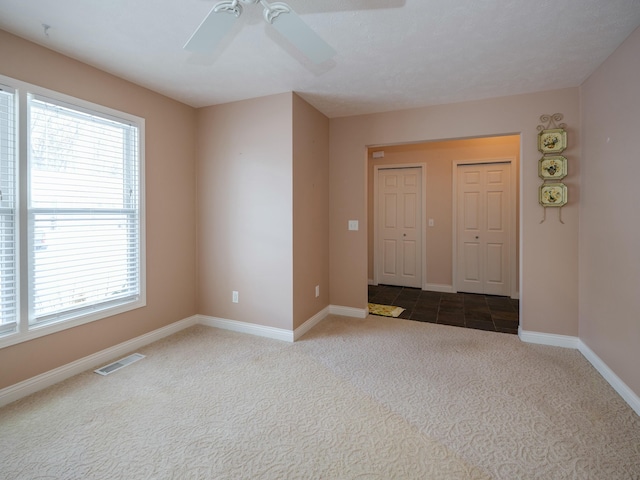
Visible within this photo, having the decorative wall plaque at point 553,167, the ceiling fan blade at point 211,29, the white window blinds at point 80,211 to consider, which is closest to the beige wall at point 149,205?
the white window blinds at point 80,211

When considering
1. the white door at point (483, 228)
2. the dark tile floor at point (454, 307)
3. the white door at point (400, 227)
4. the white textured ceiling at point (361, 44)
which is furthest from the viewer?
the white door at point (400, 227)

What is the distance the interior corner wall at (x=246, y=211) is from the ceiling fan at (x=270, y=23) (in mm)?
1384

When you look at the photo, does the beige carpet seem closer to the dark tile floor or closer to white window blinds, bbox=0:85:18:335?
white window blinds, bbox=0:85:18:335

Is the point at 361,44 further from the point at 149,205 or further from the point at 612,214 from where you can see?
the point at 149,205

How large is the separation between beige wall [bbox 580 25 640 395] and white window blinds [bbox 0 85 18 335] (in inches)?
162

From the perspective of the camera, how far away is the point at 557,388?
2264mm

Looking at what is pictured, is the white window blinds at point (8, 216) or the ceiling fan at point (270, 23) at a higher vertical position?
the ceiling fan at point (270, 23)

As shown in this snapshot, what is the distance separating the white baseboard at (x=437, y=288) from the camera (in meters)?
5.17

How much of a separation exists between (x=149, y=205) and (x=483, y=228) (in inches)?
184

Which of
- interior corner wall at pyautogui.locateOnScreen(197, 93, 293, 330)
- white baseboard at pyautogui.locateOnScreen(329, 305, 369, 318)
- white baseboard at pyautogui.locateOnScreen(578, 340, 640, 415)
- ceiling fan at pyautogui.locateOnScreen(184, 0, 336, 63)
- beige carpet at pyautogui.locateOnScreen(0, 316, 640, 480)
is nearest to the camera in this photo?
ceiling fan at pyautogui.locateOnScreen(184, 0, 336, 63)

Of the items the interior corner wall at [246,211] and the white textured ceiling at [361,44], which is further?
the interior corner wall at [246,211]

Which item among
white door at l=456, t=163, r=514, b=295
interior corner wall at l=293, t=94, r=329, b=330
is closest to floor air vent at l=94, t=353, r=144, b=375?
interior corner wall at l=293, t=94, r=329, b=330

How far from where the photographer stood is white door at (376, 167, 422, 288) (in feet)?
17.7

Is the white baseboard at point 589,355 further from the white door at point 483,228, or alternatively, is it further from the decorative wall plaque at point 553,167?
the white door at point 483,228
